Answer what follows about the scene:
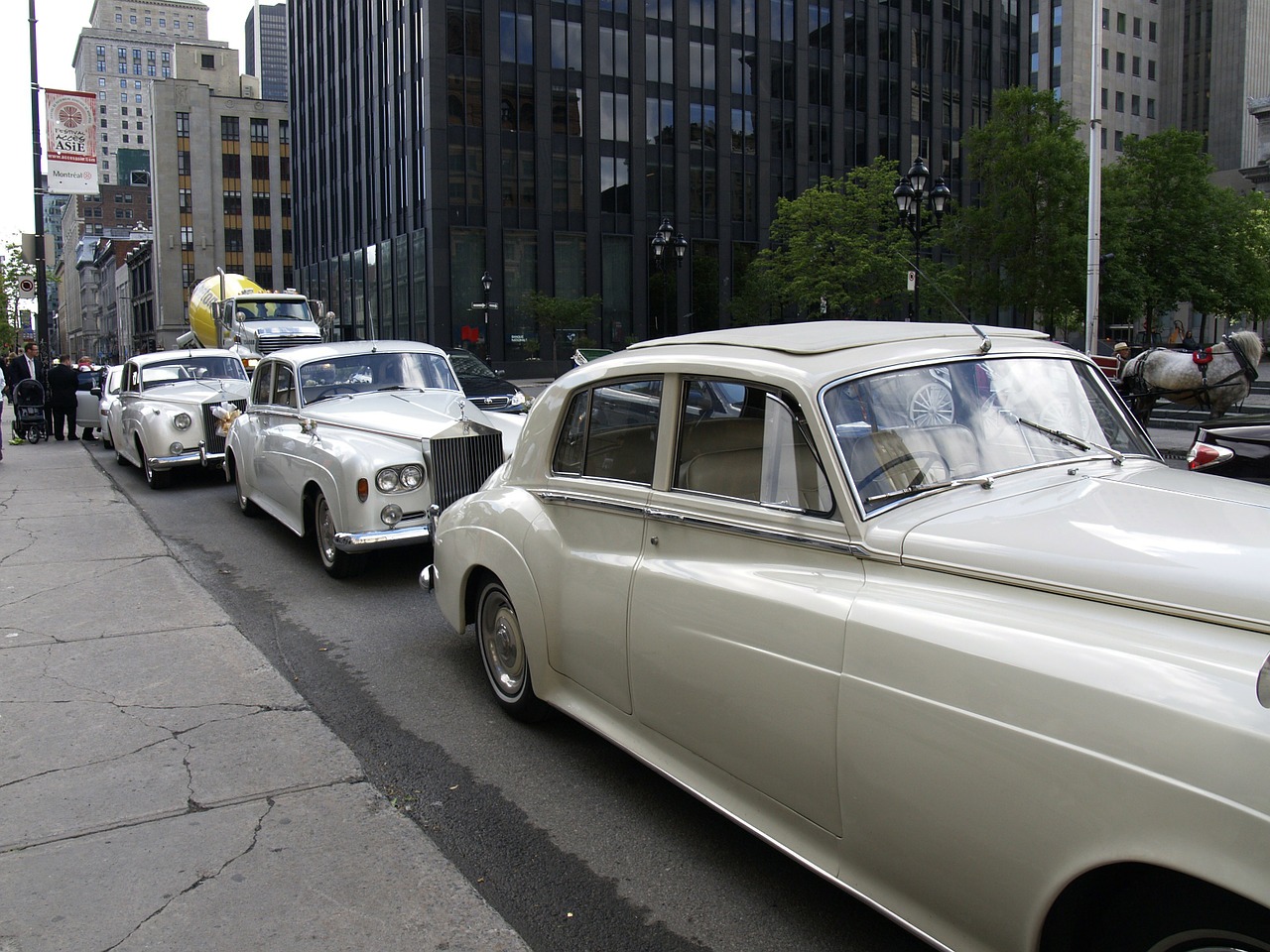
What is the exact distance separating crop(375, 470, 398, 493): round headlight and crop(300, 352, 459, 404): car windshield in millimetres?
2074

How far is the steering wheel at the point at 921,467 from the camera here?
3061mm

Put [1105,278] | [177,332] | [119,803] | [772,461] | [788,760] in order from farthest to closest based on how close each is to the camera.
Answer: [177,332], [1105,278], [119,803], [772,461], [788,760]

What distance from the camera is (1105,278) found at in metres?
36.2

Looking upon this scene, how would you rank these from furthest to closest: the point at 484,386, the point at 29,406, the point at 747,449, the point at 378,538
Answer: the point at 29,406 < the point at 484,386 < the point at 378,538 < the point at 747,449

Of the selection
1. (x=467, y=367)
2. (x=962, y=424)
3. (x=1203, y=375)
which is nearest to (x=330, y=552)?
(x=962, y=424)

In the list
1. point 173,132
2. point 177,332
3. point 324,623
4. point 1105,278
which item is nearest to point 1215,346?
point 324,623

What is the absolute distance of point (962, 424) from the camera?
10.7 ft

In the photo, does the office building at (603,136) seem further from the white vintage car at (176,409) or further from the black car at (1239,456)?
the black car at (1239,456)

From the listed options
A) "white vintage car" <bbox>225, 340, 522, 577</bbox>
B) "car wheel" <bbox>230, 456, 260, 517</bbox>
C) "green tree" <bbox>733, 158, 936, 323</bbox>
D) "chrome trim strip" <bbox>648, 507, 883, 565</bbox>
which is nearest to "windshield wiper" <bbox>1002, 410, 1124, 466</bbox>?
"chrome trim strip" <bbox>648, 507, 883, 565</bbox>

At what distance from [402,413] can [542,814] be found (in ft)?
17.7

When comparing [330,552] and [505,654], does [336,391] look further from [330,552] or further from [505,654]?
[505,654]

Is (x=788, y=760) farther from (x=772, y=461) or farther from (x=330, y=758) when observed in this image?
(x=330, y=758)

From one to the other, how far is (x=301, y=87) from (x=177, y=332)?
37046 millimetres

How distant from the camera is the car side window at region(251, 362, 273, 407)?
9852 mm
